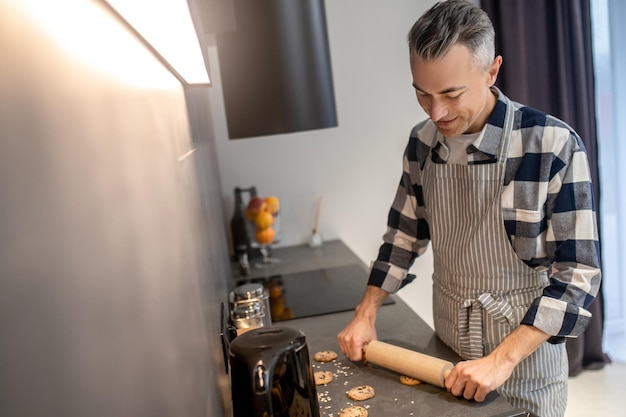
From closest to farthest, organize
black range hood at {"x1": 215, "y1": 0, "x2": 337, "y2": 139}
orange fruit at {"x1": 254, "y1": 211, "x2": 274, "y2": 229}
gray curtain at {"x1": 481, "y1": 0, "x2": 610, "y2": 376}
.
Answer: black range hood at {"x1": 215, "y1": 0, "x2": 337, "y2": 139}, orange fruit at {"x1": 254, "y1": 211, "x2": 274, "y2": 229}, gray curtain at {"x1": 481, "y1": 0, "x2": 610, "y2": 376}

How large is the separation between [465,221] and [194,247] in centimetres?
77

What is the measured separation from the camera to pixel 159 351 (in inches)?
18.7

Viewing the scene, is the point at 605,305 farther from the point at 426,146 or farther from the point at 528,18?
the point at 426,146

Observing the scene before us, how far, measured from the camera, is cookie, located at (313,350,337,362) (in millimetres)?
1506

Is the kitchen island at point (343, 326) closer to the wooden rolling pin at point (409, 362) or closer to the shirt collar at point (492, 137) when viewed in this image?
the wooden rolling pin at point (409, 362)

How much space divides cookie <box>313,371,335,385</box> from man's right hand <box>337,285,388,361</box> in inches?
3.1

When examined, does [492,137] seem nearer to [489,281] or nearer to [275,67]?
[489,281]

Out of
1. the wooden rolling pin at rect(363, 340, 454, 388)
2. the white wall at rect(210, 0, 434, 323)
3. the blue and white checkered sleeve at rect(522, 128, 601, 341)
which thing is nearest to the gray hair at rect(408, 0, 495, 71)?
the blue and white checkered sleeve at rect(522, 128, 601, 341)

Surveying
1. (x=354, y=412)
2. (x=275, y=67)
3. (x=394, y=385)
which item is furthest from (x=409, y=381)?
(x=275, y=67)

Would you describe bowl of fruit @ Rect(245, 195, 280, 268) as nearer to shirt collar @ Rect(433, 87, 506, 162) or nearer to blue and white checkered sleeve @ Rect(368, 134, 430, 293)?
blue and white checkered sleeve @ Rect(368, 134, 430, 293)

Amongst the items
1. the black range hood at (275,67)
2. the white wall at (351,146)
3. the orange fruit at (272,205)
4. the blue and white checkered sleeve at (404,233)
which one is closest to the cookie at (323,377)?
the blue and white checkered sleeve at (404,233)

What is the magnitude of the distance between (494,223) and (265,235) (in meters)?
1.52

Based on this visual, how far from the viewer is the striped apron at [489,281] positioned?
1416mm

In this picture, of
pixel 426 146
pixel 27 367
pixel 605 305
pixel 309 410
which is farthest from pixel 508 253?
pixel 605 305
